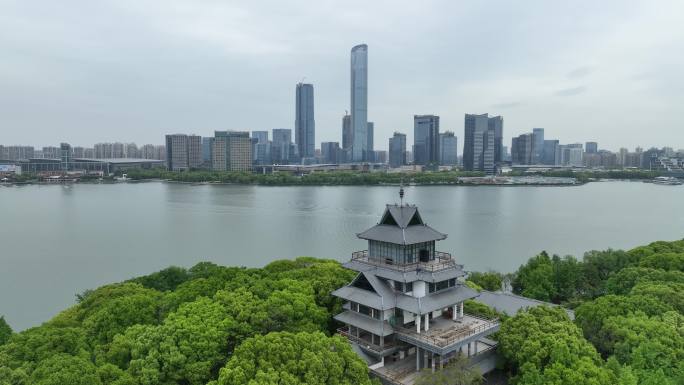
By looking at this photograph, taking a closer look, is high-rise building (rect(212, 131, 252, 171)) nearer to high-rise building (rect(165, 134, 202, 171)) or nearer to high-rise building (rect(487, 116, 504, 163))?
high-rise building (rect(165, 134, 202, 171))

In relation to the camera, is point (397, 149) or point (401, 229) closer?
point (401, 229)

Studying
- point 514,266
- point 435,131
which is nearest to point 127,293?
point 514,266

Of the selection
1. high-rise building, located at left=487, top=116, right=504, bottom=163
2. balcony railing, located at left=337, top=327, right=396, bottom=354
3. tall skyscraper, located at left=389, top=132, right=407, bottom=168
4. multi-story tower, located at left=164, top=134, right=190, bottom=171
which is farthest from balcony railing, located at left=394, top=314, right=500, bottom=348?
tall skyscraper, located at left=389, top=132, right=407, bottom=168

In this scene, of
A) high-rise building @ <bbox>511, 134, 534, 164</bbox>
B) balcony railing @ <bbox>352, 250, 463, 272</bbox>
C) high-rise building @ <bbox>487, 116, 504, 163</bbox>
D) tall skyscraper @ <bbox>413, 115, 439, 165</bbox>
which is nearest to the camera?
balcony railing @ <bbox>352, 250, 463, 272</bbox>

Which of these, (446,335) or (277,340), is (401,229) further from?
(277,340)

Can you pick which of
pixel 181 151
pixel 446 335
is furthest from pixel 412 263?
pixel 181 151
